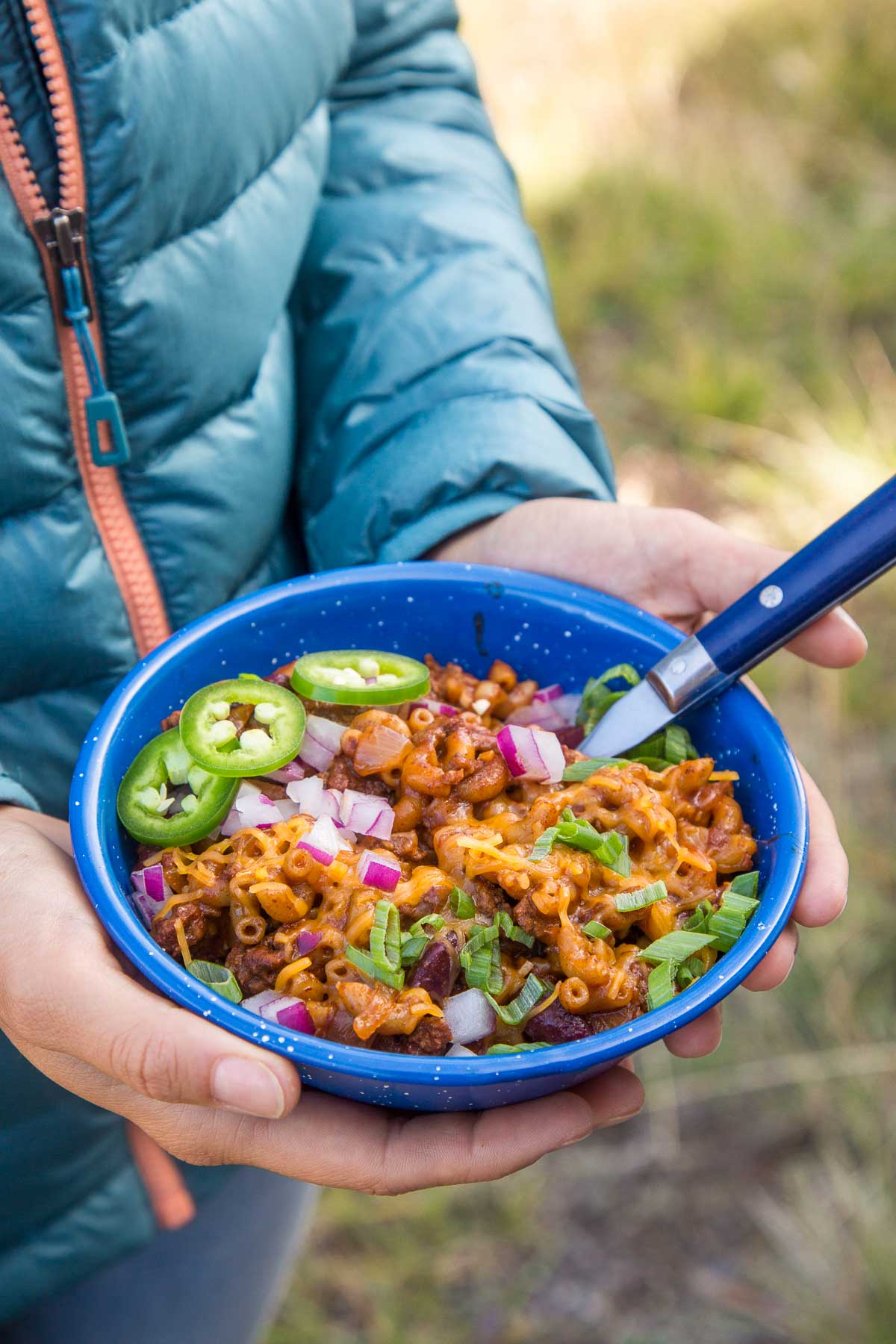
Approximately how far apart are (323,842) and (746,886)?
665mm

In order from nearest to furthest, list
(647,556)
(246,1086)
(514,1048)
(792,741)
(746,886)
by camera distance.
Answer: (246,1086) → (514,1048) → (746,886) → (647,556) → (792,741)

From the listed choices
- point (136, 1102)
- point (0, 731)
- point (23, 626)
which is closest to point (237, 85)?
point (23, 626)

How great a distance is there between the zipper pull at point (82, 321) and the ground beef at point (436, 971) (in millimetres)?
988

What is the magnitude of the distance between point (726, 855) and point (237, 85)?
153 centimetres

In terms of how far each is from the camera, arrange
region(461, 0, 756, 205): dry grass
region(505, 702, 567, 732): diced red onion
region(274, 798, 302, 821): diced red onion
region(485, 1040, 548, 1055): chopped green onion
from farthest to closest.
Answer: region(461, 0, 756, 205): dry grass → region(505, 702, 567, 732): diced red onion → region(274, 798, 302, 821): diced red onion → region(485, 1040, 548, 1055): chopped green onion

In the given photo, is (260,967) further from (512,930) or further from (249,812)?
(512,930)

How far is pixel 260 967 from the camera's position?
5.79 feet

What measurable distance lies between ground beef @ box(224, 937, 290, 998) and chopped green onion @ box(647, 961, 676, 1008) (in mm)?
529

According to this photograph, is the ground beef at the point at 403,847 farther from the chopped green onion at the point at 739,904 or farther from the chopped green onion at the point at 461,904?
the chopped green onion at the point at 739,904

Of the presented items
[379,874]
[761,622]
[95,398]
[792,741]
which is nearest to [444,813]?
[379,874]

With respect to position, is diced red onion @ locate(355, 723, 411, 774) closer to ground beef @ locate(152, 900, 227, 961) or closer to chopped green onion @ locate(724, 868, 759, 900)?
ground beef @ locate(152, 900, 227, 961)

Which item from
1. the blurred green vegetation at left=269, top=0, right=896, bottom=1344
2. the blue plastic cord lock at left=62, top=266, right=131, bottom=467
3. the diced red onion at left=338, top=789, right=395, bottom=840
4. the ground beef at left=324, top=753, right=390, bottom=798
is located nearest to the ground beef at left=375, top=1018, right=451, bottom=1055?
the diced red onion at left=338, top=789, right=395, bottom=840

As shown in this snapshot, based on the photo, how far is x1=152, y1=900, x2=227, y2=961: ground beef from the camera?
178 cm

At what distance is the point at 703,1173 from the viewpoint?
3.35 metres
